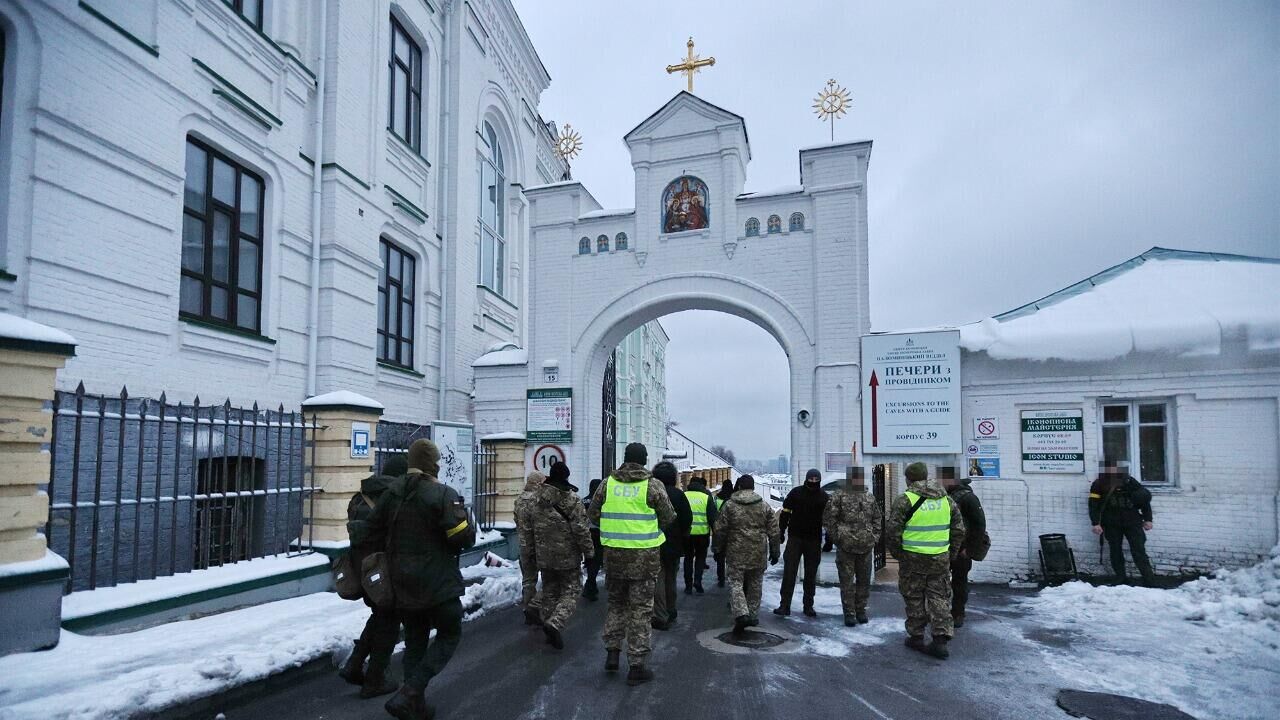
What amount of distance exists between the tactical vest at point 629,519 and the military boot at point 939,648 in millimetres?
2960

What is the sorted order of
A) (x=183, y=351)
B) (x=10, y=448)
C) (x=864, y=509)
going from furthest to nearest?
(x=183, y=351) < (x=864, y=509) < (x=10, y=448)

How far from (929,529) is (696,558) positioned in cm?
463

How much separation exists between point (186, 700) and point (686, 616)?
5.72 meters

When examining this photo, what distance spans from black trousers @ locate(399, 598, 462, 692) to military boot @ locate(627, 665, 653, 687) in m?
1.66

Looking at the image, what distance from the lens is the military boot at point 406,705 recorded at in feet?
16.1

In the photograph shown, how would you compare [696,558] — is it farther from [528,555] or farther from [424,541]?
[424,541]

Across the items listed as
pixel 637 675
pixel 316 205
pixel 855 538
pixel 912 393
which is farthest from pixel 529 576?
pixel 316 205

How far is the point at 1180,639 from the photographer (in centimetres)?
773

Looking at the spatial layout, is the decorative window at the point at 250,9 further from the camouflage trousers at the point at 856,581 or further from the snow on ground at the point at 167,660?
the camouflage trousers at the point at 856,581

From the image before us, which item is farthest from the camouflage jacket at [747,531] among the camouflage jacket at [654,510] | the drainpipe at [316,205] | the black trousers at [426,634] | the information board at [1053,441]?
the drainpipe at [316,205]

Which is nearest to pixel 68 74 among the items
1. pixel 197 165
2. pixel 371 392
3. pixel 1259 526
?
pixel 197 165

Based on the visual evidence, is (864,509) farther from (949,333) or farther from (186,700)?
(186,700)

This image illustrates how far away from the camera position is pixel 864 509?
8.89 m

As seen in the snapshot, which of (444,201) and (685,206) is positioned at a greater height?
(444,201)
